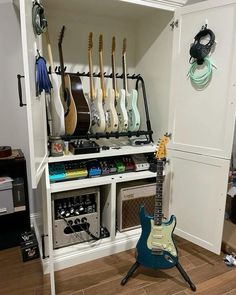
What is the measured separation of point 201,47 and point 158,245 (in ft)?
4.46

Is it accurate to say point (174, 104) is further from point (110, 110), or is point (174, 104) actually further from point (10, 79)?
point (10, 79)

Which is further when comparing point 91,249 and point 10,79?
point 10,79

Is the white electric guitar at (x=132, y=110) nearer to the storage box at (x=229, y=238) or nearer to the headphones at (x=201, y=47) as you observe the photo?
the headphones at (x=201, y=47)

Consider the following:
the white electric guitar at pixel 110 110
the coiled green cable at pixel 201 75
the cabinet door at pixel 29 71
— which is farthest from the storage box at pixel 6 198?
the coiled green cable at pixel 201 75

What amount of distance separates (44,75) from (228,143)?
124 centimetres

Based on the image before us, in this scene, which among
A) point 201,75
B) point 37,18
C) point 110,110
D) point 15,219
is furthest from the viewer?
point 15,219

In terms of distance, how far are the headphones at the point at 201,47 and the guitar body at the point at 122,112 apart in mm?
613

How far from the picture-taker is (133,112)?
6.37ft

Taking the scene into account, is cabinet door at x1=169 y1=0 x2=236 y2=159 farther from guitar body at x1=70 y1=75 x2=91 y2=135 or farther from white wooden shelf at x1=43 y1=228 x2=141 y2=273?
white wooden shelf at x1=43 y1=228 x2=141 y2=273

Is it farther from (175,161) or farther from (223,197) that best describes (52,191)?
(223,197)

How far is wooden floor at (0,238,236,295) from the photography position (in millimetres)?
1529

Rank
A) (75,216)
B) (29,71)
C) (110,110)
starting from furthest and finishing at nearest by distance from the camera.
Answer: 1. (110,110)
2. (75,216)
3. (29,71)

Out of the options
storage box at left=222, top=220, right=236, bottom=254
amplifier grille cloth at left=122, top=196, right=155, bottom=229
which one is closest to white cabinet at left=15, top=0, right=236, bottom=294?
amplifier grille cloth at left=122, top=196, right=155, bottom=229

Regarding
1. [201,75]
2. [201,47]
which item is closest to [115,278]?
[201,75]
